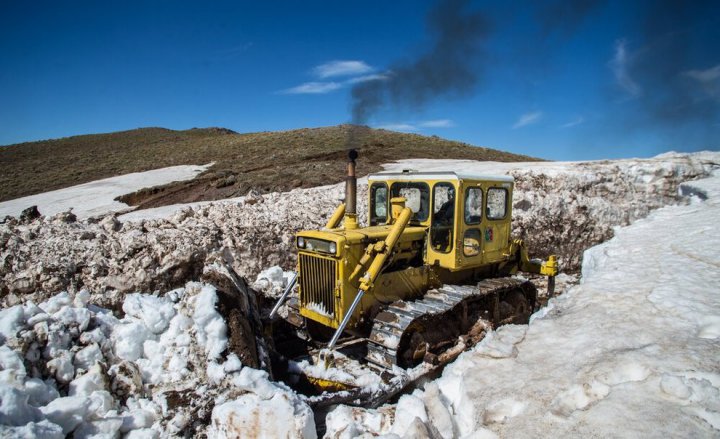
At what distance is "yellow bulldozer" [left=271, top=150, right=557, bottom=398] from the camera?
5.59 m

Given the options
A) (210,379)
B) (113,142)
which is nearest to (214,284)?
(210,379)

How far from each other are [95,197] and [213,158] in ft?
47.7

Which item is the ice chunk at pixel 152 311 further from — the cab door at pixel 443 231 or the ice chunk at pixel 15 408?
the cab door at pixel 443 231

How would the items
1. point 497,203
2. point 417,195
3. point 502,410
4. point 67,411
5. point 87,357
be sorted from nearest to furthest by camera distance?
point 502,410, point 67,411, point 87,357, point 417,195, point 497,203

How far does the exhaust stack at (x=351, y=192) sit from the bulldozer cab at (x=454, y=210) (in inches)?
36.7

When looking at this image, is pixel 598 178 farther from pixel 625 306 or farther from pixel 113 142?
pixel 113 142

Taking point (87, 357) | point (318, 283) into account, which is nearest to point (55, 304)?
point (87, 357)

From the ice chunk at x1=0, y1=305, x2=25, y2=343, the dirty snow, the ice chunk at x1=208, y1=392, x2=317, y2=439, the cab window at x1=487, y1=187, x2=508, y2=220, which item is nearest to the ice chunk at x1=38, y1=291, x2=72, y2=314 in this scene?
the ice chunk at x1=0, y1=305, x2=25, y2=343

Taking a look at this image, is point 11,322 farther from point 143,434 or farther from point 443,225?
point 443,225

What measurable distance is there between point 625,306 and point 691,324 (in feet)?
2.33

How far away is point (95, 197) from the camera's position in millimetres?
19547

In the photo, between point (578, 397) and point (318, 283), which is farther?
point (318, 283)

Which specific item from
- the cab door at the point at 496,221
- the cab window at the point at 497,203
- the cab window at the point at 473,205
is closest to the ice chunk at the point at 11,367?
the cab window at the point at 473,205

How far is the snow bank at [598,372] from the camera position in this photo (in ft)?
9.28
